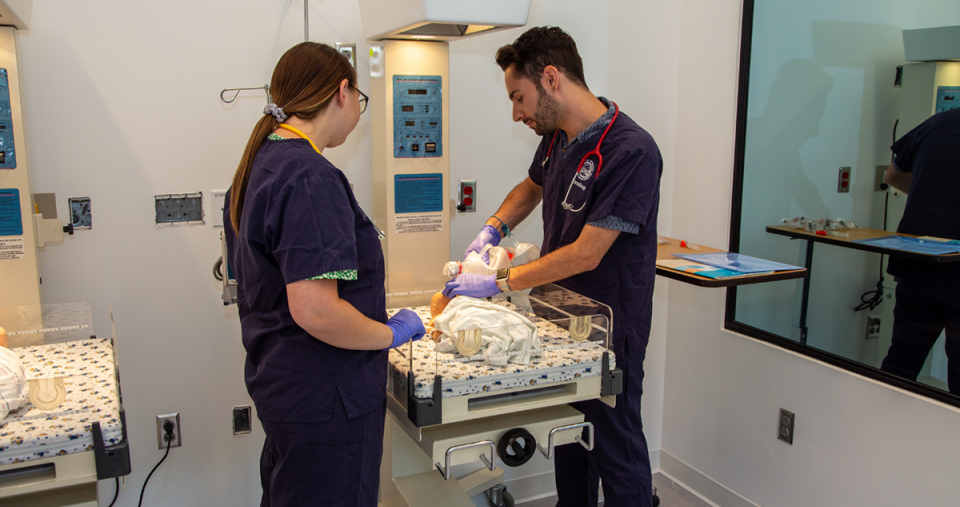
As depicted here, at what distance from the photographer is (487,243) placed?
7.58 feet

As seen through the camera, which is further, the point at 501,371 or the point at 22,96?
the point at 22,96

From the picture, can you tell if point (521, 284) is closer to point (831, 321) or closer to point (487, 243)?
point (487, 243)

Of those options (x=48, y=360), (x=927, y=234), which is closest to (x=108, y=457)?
(x=48, y=360)

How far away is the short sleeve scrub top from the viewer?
1348 millimetres

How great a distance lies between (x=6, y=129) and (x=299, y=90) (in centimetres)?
111

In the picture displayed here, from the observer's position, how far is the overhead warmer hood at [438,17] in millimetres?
1848

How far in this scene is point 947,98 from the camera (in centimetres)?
211

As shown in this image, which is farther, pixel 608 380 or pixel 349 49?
pixel 349 49

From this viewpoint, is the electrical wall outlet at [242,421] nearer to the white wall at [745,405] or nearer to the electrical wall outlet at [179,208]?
the electrical wall outlet at [179,208]

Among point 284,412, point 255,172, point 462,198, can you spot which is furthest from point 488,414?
point 462,198

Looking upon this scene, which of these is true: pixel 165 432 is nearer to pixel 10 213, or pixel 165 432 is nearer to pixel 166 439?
pixel 166 439

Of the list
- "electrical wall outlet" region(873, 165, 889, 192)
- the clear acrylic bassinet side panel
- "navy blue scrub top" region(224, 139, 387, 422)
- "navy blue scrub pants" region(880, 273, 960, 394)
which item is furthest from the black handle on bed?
"electrical wall outlet" region(873, 165, 889, 192)

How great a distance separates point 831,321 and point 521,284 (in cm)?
136

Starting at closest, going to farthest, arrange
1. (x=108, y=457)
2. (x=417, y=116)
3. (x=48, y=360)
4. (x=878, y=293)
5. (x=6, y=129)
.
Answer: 1. (x=108, y=457)
2. (x=48, y=360)
3. (x=6, y=129)
4. (x=417, y=116)
5. (x=878, y=293)
